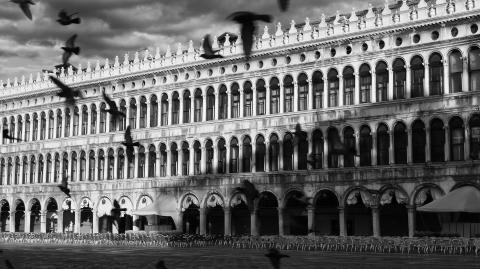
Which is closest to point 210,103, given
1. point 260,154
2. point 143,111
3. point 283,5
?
point 260,154

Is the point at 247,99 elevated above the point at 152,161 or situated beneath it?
elevated above

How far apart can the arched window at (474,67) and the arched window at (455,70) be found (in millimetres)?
463

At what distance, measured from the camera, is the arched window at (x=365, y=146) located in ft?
141

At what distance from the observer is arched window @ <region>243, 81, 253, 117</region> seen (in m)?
48.7

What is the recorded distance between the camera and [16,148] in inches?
2522

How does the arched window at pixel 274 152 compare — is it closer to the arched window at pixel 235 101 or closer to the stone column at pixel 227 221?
the arched window at pixel 235 101

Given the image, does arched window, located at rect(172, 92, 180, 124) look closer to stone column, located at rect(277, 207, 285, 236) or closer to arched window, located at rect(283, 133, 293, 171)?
arched window, located at rect(283, 133, 293, 171)

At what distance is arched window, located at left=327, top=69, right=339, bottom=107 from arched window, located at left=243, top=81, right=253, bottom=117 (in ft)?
19.2

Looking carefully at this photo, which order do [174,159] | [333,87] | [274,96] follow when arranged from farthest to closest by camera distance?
1. [174,159]
2. [274,96]
3. [333,87]

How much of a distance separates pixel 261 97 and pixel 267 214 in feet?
24.1

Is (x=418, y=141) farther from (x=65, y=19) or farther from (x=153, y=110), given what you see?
(x=65, y=19)

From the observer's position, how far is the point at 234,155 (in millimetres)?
49125

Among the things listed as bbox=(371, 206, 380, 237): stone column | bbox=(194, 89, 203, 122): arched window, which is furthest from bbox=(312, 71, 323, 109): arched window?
bbox=(194, 89, 203, 122): arched window

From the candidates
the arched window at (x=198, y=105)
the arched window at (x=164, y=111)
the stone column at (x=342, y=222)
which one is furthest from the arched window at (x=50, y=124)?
the stone column at (x=342, y=222)
